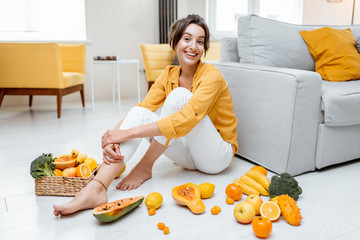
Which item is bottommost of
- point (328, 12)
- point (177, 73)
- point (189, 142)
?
point (189, 142)

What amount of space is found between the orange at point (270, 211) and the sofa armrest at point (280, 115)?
0.46 metres

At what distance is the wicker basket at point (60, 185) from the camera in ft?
4.97

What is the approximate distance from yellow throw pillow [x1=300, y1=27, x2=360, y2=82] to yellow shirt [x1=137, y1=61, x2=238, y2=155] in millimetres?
910

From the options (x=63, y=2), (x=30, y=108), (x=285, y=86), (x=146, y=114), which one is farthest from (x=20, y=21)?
(x=285, y=86)

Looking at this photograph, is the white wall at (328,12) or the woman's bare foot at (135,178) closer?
the woman's bare foot at (135,178)

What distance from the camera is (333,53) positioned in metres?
2.29

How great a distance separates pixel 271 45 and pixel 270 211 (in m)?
1.25

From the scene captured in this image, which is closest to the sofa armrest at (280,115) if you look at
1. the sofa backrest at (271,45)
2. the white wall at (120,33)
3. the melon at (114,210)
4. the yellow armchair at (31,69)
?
the sofa backrest at (271,45)

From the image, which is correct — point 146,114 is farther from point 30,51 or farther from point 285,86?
point 30,51

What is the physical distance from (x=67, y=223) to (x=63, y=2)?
12.5ft

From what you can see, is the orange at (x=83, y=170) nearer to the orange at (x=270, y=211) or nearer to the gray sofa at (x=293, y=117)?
the orange at (x=270, y=211)

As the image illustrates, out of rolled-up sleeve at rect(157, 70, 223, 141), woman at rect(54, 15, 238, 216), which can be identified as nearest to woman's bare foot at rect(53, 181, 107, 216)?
woman at rect(54, 15, 238, 216)

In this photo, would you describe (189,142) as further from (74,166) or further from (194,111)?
(74,166)

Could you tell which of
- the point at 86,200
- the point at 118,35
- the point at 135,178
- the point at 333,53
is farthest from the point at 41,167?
the point at 118,35
